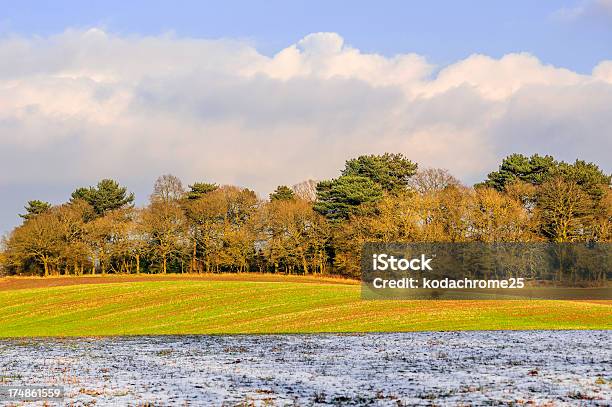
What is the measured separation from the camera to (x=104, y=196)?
128000 millimetres

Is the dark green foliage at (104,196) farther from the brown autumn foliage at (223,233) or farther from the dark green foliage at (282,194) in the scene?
the dark green foliage at (282,194)

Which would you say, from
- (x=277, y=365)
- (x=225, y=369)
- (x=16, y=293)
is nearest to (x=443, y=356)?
(x=277, y=365)

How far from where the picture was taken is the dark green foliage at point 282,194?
420ft

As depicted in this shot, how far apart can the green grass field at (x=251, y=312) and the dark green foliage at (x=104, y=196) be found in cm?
5821

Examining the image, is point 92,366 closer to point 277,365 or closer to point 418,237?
point 277,365

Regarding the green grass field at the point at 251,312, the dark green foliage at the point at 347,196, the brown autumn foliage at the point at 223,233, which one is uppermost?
the dark green foliage at the point at 347,196

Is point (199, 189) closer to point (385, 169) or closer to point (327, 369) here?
point (385, 169)

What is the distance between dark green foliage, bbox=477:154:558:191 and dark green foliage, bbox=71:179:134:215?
67.4 metres

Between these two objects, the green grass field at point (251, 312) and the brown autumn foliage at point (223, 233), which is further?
Result: the brown autumn foliage at point (223, 233)

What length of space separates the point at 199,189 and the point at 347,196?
3198cm

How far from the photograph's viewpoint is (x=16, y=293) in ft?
235

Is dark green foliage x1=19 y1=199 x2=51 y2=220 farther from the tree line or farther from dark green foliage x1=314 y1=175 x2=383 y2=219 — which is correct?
dark green foliage x1=314 y1=175 x2=383 y2=219

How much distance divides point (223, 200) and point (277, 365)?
9392 cm

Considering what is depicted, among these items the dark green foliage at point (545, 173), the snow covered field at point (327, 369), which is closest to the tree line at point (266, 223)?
the dark green foliage at point (545, 173)
